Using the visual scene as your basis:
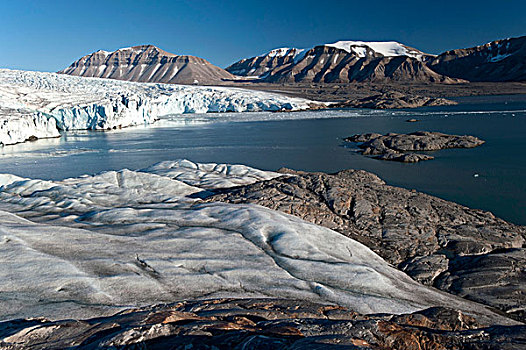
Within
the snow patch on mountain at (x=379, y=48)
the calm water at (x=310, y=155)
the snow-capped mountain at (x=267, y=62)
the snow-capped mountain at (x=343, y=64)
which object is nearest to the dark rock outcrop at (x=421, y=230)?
the calm water at (x=310, y=155)

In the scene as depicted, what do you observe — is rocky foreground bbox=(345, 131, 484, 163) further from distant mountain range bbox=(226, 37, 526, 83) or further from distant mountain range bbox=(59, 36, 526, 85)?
distant mountain range bbox=(226, 37, 526, 83)

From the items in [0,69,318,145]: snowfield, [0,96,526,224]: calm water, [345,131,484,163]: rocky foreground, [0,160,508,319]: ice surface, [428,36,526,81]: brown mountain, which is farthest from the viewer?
[428,36,526,81]: brown mountain

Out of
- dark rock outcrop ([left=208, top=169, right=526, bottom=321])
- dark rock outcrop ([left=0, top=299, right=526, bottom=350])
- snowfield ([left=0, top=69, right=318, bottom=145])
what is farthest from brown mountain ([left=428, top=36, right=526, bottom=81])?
dark rock outcrop ([left=0, top=299, right=526, bottom=350])

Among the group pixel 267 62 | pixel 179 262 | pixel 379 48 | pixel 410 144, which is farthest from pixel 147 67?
pixel 179 262

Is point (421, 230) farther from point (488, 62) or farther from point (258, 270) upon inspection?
point (488, 62)

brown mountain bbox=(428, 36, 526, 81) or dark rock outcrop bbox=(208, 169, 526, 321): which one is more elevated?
brown mountain bbox=(428, 36, 526, 81)

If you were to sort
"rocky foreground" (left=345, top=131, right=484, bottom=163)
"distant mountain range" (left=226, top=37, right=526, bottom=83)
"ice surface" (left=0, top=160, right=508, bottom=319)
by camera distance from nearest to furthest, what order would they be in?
"ice surface" (left=0, top=160, right=508, bottom=319) → "rocky foreground" (left=345, top=131, right=484, bottom=163) → "distant mountain range" (left=226, top=37, right=526, bottom=83)
